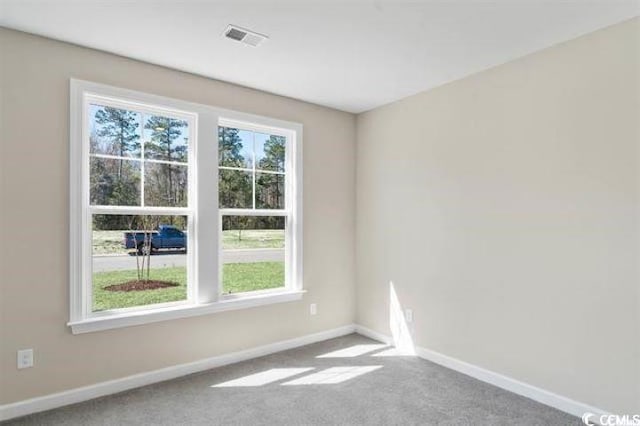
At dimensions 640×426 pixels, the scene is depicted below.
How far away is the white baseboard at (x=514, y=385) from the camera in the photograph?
2.42 meters

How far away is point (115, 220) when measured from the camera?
2875 millimetres

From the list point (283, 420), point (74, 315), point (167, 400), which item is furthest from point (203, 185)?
point (283, 420)

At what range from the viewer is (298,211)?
3807 mm

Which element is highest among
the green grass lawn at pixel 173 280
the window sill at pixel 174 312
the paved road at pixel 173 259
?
the paved road at pixel 173 259

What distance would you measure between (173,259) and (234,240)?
58cm

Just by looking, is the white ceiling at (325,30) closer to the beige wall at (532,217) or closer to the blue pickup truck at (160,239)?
the beige wall at (532,217)

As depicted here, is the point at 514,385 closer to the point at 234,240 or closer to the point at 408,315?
the point at 408,315

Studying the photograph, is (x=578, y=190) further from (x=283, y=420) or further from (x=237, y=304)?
(x=237, y=304)

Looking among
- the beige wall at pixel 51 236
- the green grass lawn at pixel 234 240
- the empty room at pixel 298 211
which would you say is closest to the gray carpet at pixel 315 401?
the empty room at pixel 298 211

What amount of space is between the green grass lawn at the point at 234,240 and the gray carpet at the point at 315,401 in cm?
110

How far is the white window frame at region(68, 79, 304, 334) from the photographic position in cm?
262

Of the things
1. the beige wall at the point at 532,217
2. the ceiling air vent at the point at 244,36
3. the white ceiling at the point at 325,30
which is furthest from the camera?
the ceiling air vent at the point at 244,36

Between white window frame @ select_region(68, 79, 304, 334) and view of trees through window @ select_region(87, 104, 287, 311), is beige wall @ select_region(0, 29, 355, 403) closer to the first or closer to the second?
white window frame @ select_region(68, 79, 304, 334)

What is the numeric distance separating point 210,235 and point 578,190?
2.91 m
